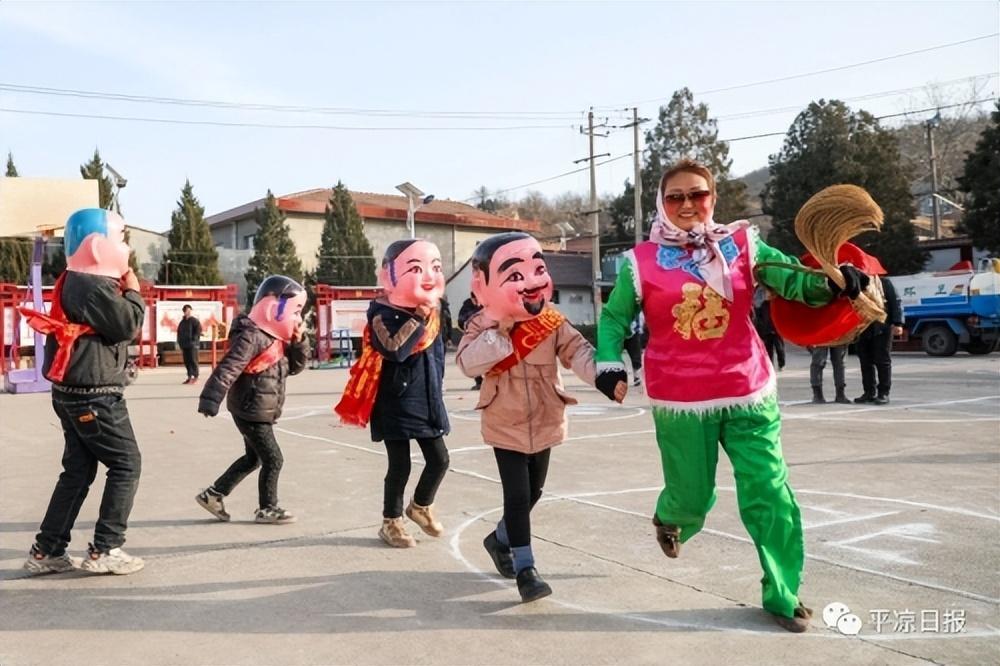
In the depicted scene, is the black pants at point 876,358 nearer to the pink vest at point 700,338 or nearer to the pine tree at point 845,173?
A: the pink vest at point 700,338

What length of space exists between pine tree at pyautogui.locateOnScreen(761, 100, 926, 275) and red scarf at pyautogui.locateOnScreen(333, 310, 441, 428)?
1240 inches

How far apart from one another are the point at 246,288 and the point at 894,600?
4203 cm

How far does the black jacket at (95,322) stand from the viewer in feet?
14.2

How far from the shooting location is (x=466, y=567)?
445cm

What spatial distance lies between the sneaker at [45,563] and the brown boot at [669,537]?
3.00 metres

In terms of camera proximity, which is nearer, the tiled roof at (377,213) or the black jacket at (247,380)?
the black jacket at (247,380)

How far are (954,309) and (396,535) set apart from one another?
21619mm

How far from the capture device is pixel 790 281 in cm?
374

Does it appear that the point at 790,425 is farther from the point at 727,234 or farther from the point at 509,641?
the point at 509,641

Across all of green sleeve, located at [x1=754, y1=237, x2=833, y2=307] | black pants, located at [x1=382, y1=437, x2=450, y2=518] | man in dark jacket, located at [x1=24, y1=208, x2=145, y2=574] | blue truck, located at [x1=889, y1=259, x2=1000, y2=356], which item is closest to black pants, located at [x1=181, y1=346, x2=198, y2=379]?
man in dark jacket, located at [x1=24, y1=208, x2=145, y2=574]

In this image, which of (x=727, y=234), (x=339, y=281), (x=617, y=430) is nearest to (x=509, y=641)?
(x=727, y=234)

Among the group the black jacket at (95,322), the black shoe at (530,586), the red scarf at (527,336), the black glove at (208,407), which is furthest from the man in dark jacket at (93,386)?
the black shoe at (530,586)

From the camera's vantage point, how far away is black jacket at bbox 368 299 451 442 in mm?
4750

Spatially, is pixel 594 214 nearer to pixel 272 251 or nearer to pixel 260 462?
pixel 272 251
